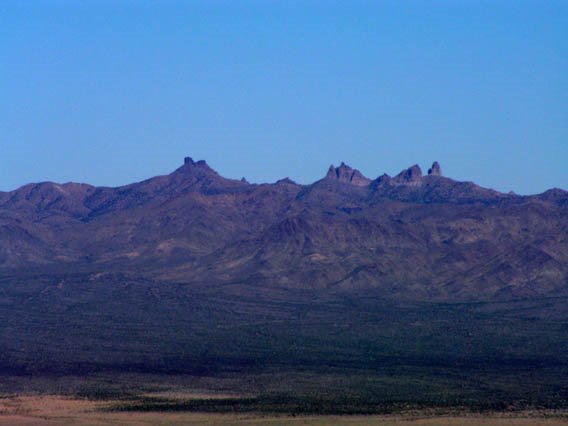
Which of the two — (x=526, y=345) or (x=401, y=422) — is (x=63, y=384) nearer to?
(x=401, y=422)

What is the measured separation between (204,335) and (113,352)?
23777mm

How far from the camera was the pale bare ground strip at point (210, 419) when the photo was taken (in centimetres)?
8119

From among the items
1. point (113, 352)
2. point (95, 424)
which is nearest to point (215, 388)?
point (95, 424)

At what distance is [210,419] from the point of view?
8519cm

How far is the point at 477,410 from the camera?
88500mm

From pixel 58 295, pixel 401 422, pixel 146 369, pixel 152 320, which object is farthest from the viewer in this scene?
pixel 58 295

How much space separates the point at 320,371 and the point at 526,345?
3377 cm

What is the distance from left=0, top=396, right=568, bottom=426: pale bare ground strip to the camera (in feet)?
266

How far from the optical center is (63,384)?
107875 mm

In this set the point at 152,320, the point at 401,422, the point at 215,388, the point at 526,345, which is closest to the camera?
the point at 401,422

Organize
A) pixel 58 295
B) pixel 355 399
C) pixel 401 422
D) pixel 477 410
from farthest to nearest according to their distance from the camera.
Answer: pixel 58 295
pixel 355 399
pixel 477 410
pixel 401 422

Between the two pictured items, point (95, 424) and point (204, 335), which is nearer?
point (95, 424)

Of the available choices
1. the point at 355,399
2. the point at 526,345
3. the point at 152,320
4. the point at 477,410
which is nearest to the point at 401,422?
the point at 477,410

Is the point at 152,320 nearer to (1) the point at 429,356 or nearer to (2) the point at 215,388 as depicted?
(1) the point at 429,356
